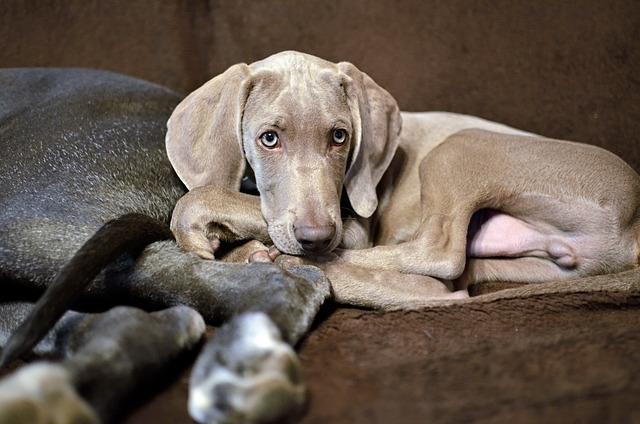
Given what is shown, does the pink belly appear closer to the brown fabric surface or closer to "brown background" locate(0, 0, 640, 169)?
the brown fabric surface

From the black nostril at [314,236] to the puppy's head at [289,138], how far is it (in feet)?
0.05

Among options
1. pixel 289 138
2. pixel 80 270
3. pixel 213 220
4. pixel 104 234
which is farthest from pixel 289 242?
pixel 80 270

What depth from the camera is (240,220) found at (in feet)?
7.77

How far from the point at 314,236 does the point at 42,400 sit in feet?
3.48

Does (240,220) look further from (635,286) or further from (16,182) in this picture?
(635,286)

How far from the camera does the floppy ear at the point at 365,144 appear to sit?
2545mm

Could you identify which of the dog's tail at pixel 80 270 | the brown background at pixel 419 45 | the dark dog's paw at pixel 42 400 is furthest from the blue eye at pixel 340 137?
the dark dog's paw at pixel 42 400

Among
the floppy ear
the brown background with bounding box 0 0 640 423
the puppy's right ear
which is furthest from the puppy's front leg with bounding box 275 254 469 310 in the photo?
the brown background with bounding box 0 0 640 423

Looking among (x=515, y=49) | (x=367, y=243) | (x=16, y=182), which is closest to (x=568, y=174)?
(x=367, y=243)

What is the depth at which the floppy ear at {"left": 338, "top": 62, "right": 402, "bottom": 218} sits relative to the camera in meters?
2.54

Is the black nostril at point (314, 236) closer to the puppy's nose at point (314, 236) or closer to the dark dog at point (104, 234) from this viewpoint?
the puppy's nose at point (314, 236)

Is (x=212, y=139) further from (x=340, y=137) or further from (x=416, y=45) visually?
(x=416, y=45)

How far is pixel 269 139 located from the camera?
95.9 inches

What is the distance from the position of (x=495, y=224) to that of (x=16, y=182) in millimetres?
1681
